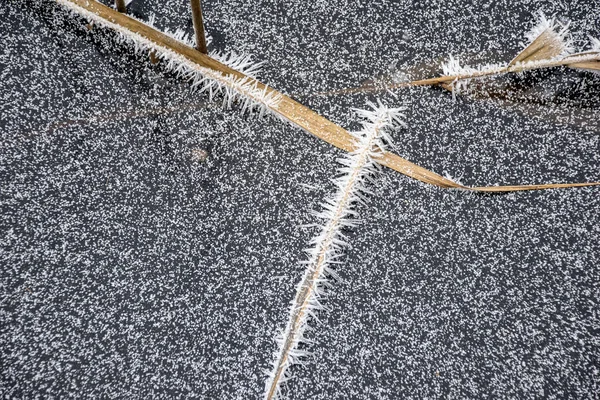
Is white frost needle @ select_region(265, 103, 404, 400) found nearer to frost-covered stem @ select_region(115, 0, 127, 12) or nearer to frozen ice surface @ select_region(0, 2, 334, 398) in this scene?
frozen ice surface @ select_region(0, 2, 334, 398)

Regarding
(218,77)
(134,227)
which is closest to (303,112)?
(218,77)

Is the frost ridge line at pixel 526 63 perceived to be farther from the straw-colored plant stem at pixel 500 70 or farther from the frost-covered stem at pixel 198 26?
the frost-covered stem at pixel 198 26

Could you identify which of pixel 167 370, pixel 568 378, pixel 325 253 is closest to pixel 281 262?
pixel 325 253

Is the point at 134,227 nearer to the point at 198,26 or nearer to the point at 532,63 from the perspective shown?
the point at 198,26

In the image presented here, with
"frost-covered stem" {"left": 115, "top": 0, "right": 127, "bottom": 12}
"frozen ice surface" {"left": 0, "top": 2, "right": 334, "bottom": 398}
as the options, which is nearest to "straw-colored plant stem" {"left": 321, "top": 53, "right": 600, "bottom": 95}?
"frozen ice surface" {"left": 0, "top": 2, "right": 334, "bottom": 398}

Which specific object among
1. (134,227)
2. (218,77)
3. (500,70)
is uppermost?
(500,70)

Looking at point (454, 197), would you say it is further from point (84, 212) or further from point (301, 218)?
point (84, 212)

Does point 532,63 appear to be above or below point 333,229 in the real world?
above
